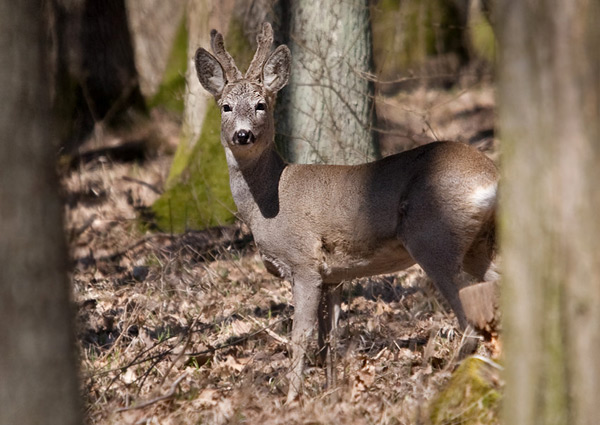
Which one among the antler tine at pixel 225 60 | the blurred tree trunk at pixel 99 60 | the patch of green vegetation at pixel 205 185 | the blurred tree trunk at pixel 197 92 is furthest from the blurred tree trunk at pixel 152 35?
the antler tine at pixel 225 60

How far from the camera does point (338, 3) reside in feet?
24.4

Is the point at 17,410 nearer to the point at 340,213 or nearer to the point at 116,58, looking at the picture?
the point at 340,213

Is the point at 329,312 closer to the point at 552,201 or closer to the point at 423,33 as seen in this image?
the point at 552,201

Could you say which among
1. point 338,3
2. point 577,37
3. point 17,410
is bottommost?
point 17,410

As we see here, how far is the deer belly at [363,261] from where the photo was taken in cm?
579

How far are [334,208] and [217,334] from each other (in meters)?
1.25

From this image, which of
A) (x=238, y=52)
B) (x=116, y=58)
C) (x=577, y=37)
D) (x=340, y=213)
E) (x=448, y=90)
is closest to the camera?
(x=577, y=37)

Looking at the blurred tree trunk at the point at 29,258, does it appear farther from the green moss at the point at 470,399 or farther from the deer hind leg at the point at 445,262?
the deer hind leg at the point at 445,262

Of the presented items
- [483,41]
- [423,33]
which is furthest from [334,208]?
[483,41]

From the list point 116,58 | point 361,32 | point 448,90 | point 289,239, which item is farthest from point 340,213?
point 448,90

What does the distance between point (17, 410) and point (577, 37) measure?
2.04 m

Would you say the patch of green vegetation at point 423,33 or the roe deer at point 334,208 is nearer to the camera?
the roe deer at point 334,208

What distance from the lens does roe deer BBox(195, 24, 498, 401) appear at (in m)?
5.42

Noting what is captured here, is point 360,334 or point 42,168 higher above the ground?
point 42,168
